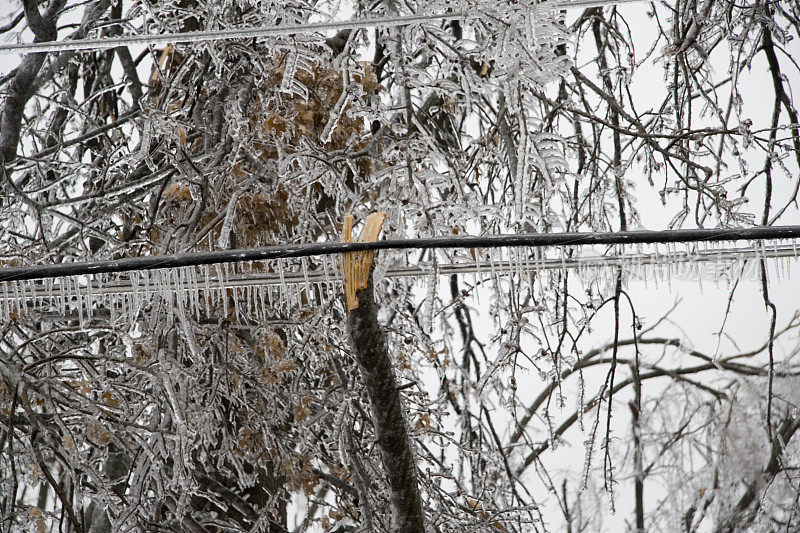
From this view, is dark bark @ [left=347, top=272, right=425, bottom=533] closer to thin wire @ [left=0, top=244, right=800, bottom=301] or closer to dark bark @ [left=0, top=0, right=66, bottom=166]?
thin wire @ [left=0, top=244, right=800, bottom=301]

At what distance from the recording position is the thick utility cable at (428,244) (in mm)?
1383

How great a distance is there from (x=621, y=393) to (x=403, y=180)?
2.14 m

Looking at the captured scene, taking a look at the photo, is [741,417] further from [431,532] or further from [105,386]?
[105,386]

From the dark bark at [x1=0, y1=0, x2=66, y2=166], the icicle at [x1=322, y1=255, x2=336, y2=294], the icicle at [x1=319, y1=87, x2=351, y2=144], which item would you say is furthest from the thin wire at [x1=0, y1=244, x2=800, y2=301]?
the dark bark at [x1=0, y1=0, x2=66, y2=166]

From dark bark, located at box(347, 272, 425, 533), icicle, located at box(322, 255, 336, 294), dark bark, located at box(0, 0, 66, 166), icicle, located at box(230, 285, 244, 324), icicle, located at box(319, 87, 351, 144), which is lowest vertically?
dark bark, located at box(347, 272, 425, 533)

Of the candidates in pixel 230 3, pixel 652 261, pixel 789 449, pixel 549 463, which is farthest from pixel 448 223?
pixel 549 463

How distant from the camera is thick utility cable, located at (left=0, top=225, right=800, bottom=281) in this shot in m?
1.38

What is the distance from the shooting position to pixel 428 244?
4.61ft

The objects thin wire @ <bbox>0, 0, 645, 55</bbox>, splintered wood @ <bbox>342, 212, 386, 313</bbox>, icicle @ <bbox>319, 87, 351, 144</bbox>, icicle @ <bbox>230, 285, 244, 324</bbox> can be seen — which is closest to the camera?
splintered wood @ <bbox>342, 212, 386, 313</bbox>

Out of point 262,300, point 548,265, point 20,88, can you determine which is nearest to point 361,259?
point 262,300

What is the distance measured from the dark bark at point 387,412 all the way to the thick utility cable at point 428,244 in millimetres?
353

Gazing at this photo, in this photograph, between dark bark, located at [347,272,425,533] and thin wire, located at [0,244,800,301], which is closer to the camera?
thin wire, located at [0,244,800,301]

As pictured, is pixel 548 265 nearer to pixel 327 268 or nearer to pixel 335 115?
pixel 327 268

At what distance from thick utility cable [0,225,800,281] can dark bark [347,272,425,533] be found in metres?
0.35
